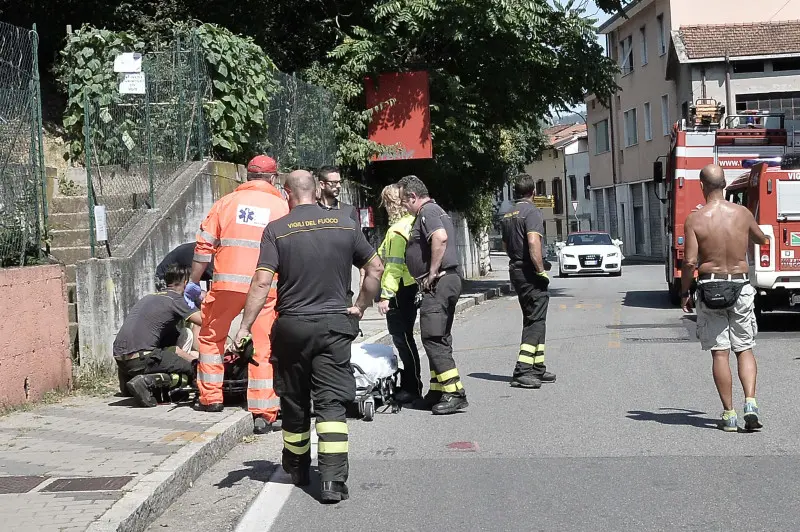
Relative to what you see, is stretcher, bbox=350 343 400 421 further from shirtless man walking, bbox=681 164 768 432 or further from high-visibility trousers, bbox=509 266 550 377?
shirtless man walking, bbox=681 164 768 432

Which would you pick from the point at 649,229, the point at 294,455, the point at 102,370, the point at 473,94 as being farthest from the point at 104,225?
the point at 649,229

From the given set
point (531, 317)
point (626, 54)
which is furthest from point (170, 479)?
point (626, 54)

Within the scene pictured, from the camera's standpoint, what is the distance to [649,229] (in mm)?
53312

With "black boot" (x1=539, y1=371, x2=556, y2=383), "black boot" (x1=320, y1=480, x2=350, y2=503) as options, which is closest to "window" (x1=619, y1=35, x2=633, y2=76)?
"black boot" (x1=539, y1=371, x2=556, y2=383)

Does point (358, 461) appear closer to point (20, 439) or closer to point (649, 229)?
point (20, 439)

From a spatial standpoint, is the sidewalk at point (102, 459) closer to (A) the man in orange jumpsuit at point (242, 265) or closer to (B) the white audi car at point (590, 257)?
(A) the man in orange jumpsuit at point (242, 265)

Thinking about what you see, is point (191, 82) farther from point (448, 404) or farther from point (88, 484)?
point (88, 484)

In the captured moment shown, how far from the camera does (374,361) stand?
9609mm

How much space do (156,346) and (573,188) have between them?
7491 cm

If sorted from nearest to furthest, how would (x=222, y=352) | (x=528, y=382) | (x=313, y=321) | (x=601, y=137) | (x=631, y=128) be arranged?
(x=313, y=321) → (x=222, y=352) → (x=528, y=382) → (x=631, y=128) → (x=601, y=137)

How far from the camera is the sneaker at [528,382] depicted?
428 inches

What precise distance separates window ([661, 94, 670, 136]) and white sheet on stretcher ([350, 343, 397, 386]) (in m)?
41.9

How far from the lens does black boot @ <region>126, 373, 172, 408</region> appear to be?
9359mm

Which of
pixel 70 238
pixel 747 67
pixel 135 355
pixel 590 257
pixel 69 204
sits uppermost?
pixel 747 67
